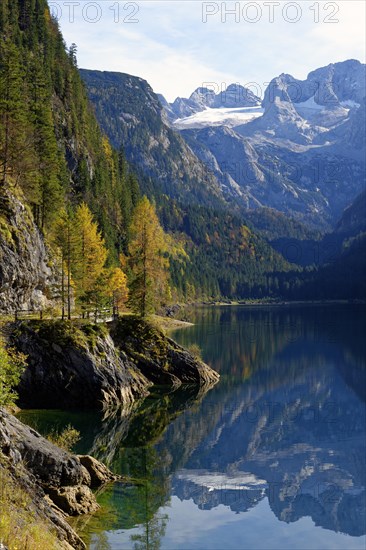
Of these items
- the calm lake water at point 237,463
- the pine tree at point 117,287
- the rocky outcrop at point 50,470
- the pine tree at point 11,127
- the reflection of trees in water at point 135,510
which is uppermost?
the pine tree at point 11,127

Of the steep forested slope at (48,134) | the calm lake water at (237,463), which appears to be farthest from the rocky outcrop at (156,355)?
the steep forested slope at (48,134)

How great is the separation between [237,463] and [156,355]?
2774 centimetres

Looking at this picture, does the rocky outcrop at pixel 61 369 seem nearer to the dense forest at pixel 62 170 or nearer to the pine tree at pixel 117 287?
the dense forest at pixel 62 170

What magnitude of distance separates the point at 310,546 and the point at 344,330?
11115 centimetres

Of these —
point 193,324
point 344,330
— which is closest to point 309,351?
point 344,330

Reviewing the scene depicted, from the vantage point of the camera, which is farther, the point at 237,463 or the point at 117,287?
the point at 117,287

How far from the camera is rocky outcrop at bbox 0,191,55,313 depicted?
60.9 m

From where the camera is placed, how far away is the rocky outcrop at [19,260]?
60.9m

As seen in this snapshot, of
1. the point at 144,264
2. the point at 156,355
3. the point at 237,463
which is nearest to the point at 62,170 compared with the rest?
the point at 144,264

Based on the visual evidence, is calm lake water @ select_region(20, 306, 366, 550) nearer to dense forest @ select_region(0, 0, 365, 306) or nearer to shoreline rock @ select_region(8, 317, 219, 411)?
shoreline rock @ select_region(8, 317, 219, 411)

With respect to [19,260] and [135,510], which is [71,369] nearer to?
[19,260]

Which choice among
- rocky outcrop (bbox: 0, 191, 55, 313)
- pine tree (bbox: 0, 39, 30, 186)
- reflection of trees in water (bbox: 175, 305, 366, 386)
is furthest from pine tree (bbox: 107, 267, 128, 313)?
pine tree (bbox: 0, 39, 30, 186)

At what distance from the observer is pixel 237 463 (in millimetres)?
45250

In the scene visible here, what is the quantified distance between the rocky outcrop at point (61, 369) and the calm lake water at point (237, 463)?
3227mm
